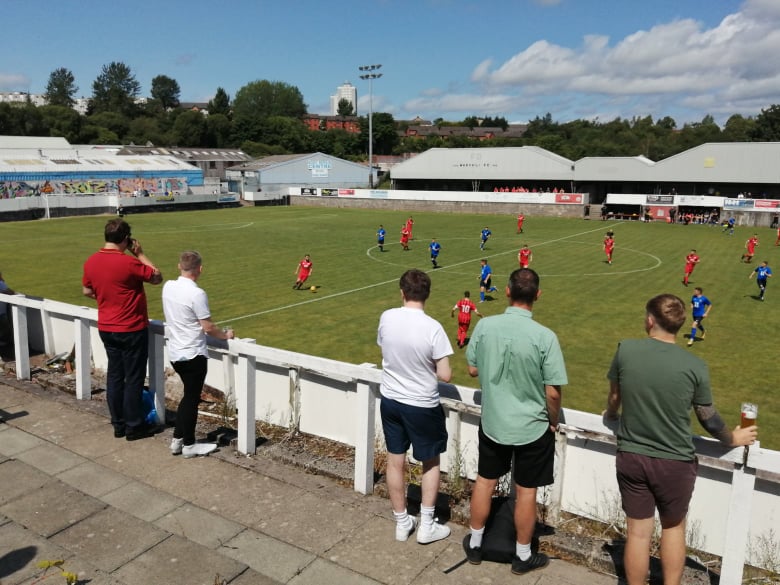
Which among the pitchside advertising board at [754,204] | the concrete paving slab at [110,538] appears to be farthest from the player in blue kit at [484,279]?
the pitchside advertising board at [754,204]

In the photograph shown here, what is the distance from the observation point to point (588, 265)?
91.1 feet

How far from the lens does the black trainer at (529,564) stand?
13.3 ft

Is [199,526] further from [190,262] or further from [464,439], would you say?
[190,262]

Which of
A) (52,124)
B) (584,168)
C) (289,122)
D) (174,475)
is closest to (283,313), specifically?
(174,475)

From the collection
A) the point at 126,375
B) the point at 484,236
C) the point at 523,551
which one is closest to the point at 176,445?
the point at 126,375

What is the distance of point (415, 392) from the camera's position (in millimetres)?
4375

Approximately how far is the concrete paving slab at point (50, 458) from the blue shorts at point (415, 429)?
3.05 m

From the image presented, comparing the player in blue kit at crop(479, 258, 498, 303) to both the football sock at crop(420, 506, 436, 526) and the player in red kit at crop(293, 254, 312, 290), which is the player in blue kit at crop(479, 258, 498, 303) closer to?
the player in red kit at crop(293, 254, 312, 290)

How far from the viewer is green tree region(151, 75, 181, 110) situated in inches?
6831

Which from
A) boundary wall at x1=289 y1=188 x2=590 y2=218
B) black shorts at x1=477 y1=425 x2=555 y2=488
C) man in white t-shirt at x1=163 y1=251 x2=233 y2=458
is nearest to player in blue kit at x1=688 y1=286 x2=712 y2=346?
black shorts at x1=477 y1=425 x2=555 y2=488

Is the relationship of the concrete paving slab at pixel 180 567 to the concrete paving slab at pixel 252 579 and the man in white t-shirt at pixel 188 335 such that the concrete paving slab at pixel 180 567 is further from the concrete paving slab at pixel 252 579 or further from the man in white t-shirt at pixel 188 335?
the man in white t-shirt at pixel 188 335

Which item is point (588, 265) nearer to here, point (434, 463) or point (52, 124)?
point (434, 463)

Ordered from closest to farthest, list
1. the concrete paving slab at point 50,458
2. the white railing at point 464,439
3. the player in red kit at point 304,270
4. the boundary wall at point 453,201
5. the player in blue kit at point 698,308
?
the white railing at point 464,439 < the concrete paving slab at point 50,458 < the player in blue kit at point 698,308 < the player in red kit at point 304,270 < the boundary wall at point 453,201

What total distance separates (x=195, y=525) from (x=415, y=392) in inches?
77.0
